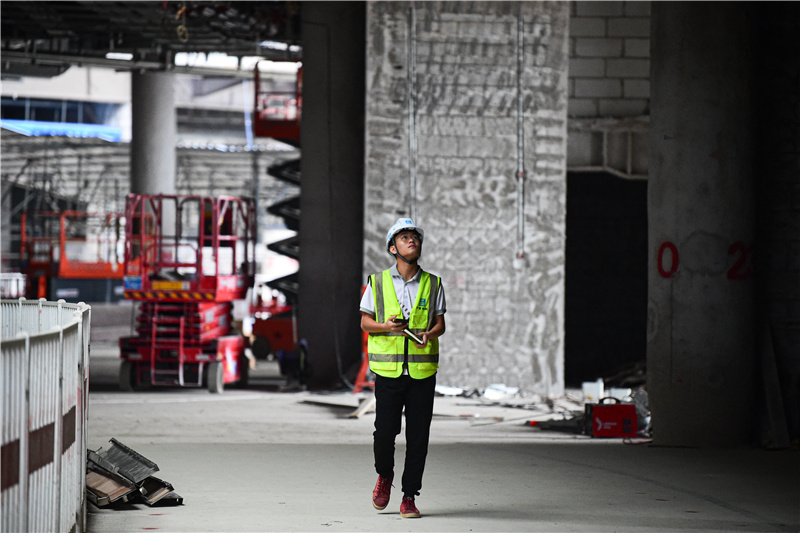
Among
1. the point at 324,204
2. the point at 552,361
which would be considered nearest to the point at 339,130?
A: the point at 324,204

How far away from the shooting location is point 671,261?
11.7 metres

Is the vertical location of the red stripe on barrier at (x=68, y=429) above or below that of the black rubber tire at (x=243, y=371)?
above

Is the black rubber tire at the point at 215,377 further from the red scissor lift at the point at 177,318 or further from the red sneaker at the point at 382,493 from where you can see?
the red sneaker at the point at 382,493

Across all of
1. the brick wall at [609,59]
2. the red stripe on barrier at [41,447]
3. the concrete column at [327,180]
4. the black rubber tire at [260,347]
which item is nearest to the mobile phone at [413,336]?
the red stripe on barrier at [41,447]

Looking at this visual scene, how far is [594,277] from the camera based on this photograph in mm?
21328

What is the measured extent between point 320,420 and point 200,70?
25.4 m

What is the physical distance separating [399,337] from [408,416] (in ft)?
1.84

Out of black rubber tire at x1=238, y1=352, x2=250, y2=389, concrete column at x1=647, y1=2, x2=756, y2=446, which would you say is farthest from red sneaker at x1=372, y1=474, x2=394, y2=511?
black rubber tire at x1=238, y1=352, x2=250, y2=389

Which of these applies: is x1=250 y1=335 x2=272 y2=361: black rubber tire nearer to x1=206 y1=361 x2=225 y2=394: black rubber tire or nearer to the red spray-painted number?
x1=206 y1=361 x2=225 y2=394: black rubber tire

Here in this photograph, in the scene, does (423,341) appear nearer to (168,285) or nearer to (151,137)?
(168,285)

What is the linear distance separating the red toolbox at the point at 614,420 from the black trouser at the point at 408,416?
5.84 m

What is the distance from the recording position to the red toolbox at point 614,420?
41.5 ft

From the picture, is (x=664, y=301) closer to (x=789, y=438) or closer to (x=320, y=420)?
(x=789, y=438)

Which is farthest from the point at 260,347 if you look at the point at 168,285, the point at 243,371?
the point at 168,285
